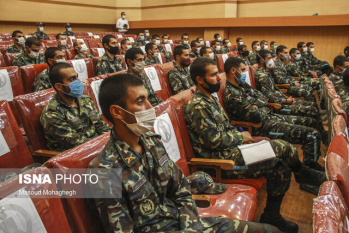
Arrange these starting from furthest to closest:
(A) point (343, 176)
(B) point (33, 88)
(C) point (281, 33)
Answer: (C) point (281, 33) < (B) point (33, 88) < (A) point (343, 176)

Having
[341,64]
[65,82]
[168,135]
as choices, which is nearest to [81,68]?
[65,82]

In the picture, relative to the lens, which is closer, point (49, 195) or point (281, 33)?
point (49, 195)

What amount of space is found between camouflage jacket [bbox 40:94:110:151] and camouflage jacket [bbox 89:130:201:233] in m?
0.79

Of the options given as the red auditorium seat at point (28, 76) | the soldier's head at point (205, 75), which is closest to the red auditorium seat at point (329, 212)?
the soldier's head at point (205, 75)

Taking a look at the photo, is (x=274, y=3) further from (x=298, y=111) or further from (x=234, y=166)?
(x=234, y=166)

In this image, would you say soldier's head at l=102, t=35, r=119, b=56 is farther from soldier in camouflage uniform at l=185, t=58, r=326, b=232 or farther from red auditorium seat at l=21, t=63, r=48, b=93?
soldier in camouflage uniform at l=185, t=58, r=326, b=232

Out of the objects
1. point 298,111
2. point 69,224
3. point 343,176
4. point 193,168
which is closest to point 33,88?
point 193,168

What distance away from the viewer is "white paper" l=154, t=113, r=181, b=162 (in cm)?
160

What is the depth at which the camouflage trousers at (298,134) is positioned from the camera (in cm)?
248

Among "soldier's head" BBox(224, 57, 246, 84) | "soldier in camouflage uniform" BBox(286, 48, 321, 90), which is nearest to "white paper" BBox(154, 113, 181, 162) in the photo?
"soldier's head" BBox(224, 57, 246, 84)

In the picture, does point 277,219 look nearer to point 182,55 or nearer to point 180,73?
point 180,73

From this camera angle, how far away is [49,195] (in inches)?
35.6

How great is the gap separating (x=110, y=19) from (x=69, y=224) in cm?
1212

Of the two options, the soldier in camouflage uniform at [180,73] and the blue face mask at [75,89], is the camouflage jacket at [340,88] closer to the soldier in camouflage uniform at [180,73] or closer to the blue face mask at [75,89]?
the soldier in camouflage uniform at [180,73]
